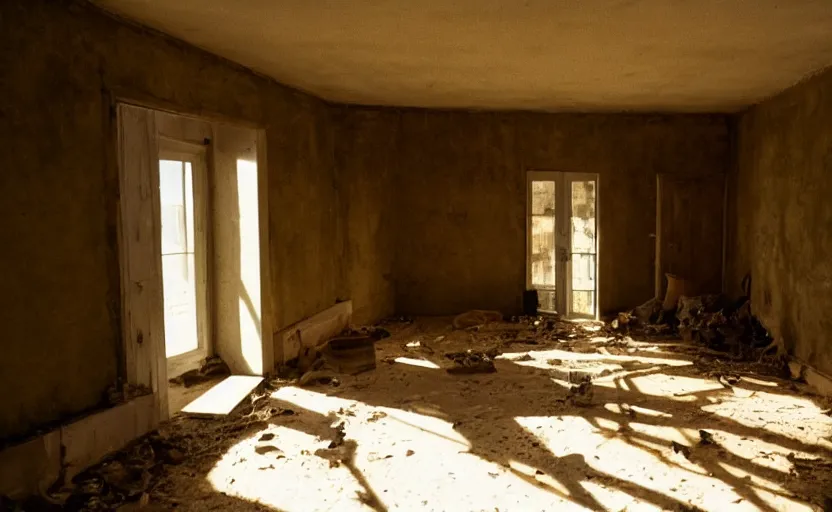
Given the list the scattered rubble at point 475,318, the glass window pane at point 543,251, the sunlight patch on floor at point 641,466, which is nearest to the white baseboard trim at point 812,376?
the sunlight patch on floor at point 641,466

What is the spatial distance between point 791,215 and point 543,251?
310 cm

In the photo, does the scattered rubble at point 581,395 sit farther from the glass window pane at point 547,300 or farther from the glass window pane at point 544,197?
the glass window pane at point 544,197

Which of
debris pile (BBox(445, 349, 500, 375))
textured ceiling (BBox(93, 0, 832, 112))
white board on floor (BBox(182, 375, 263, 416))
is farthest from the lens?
debris pile (BBox(445, 349, 500, 375))

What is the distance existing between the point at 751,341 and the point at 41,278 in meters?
6.44

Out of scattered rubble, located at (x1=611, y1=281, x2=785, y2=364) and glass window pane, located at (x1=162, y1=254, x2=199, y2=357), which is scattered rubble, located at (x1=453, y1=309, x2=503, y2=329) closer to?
scattered rubble, located at (x1=611, y1=281, x2=785, y2=364)

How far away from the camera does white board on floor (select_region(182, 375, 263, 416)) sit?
476cm

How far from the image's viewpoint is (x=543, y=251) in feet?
27.6

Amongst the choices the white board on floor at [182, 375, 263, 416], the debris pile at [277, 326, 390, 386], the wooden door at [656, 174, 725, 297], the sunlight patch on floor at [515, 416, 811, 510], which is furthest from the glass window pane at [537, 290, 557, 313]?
the white board on floor at [182, 375, 263, 416]

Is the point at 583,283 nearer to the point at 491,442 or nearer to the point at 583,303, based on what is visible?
the point at 583,303

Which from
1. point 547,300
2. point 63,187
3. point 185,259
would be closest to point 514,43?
point 63,187

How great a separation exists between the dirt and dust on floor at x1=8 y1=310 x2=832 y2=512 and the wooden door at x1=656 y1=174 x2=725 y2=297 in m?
1.87

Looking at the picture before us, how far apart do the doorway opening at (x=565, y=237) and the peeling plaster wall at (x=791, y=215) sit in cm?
176

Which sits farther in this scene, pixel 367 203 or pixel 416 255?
pixel 416 255

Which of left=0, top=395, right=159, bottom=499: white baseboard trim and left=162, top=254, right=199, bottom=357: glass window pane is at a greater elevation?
left=162, top=254, right=199, bottom=357: glass window pane
